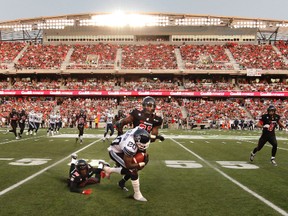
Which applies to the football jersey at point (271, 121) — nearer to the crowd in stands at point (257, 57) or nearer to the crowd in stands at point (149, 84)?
the crowd in stands at point (149, 84)

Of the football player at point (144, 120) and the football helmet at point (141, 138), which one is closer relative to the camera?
the football helmet at point (141, 138)

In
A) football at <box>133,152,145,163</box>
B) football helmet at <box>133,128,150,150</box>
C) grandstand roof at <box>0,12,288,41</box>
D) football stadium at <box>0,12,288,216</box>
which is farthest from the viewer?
grandstand roof at <box>0,12,288,41</box>

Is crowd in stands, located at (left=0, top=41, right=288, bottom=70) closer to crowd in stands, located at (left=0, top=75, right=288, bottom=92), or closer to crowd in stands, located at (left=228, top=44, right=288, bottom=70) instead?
crowd in stands, located at (left=228, top=44, right=288, bottom=70)

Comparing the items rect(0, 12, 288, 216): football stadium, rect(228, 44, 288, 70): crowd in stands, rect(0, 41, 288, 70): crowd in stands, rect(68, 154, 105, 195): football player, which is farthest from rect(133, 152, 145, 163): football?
rect(228, 44, 288, 70): crowd in stands

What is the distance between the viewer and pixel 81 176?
664 cm

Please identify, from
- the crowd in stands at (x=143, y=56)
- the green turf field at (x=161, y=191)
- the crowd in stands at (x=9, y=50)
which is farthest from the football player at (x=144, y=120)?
the crowd in stands at (x=9, y=50)

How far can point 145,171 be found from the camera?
28.8 ft

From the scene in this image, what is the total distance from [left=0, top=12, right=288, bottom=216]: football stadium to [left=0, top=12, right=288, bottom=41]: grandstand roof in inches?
7.3

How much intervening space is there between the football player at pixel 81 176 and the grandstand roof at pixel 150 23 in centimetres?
5683

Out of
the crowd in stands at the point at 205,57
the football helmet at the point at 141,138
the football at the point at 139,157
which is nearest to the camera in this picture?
the football helmet at the point at 141,138

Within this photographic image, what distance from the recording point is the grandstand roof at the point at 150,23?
61.6 meters

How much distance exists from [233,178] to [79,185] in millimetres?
3684

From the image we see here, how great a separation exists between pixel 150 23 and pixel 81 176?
5975cm

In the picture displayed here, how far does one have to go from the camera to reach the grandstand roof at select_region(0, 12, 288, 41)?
61562 mm
